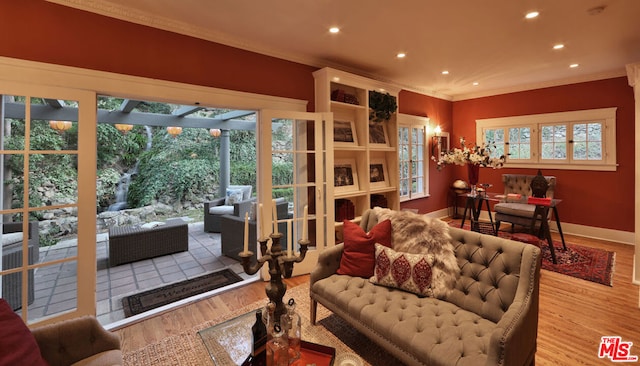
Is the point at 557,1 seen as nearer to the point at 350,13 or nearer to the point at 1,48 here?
the point at 350,13

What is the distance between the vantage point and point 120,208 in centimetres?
744

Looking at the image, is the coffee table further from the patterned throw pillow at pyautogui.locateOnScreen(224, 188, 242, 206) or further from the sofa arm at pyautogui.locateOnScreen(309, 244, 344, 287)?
the patterned throw pillow at pyautogui.locateOnScreen(224, 188, 242, 206)

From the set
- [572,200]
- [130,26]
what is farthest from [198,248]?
[572,200]

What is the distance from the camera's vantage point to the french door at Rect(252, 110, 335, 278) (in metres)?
3.29

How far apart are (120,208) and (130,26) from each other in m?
6.27

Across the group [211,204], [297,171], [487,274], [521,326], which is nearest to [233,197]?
[211,204]

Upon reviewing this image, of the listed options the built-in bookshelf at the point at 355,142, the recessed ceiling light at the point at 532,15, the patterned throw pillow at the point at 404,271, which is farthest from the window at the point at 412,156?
the patterned throw pillow at the point at 404,271

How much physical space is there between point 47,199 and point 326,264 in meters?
2.22

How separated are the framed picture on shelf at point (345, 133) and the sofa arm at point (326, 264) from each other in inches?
74.5

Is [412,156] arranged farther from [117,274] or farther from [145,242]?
[117,274]

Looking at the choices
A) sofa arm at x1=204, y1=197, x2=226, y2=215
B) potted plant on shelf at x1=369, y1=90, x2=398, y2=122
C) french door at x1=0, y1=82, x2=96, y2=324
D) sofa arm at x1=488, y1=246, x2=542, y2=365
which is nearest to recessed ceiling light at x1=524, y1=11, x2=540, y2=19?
potted plant on shelf at x1=369, y1=90, x2=398, y2=122

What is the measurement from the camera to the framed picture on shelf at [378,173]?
462 centimetres

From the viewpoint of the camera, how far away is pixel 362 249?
2.36m

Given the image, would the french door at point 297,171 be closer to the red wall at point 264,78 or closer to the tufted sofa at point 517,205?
the red wall at point 264,78
